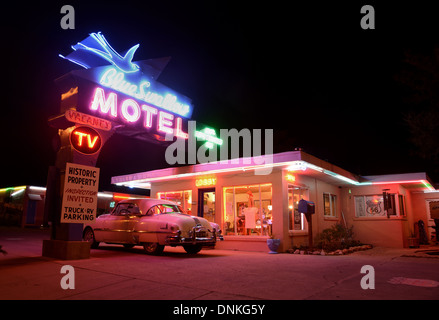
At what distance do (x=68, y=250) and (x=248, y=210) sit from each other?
7.34 meters

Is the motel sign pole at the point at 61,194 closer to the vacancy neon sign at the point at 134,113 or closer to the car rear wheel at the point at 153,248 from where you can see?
the vacancy neon sign at the point at 134,113

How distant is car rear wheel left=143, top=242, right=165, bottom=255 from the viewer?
35.1ft

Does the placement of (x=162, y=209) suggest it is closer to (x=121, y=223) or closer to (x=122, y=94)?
(x=121, y=223)

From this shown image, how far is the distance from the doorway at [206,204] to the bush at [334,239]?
4.89m

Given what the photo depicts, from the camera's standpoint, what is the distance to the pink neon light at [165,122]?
1427 centimetres

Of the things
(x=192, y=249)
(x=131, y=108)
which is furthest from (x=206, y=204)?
(x=131, y=108)

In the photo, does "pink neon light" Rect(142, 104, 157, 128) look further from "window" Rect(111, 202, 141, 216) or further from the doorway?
the doorway

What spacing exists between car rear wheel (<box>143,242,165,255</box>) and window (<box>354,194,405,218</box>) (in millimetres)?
11262

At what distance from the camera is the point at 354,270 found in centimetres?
785

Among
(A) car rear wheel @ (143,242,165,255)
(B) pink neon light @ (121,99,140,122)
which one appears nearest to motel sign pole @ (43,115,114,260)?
(A) car rear wheel @ (143,242,165,255)

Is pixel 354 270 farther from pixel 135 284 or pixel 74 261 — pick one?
pixel 74 261

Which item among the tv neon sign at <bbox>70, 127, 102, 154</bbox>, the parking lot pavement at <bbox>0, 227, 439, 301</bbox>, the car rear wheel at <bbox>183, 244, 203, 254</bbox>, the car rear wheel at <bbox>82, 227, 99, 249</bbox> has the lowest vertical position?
the parking lot pavement at <bbox>0, 227, 439, 301</bbox>

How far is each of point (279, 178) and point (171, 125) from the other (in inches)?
214
